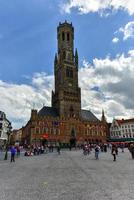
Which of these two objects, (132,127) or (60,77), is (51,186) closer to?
(60,77)

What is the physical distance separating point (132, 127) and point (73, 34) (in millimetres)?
54411

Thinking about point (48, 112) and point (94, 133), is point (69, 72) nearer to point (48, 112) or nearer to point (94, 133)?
point (48, 112)

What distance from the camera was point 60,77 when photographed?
108562 mm

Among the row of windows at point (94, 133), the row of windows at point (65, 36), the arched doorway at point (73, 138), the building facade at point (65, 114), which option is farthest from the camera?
the row of windows at point (65, 36)

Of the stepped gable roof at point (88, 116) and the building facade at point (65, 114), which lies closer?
the building facade at point (65, 114)

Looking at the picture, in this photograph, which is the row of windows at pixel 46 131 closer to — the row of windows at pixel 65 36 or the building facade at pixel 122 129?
the building facade at pixel 122 129

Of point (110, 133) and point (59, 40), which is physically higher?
point (59, 40)

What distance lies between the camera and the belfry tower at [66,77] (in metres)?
102

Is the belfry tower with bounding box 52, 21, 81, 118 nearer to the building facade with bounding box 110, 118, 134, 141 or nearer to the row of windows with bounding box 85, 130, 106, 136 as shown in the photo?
the row of windows with bounding box 85, 130, 106, 136

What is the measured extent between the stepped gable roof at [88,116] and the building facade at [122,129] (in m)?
18.4

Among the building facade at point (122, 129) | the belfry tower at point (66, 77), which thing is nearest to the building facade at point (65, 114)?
the belfry tower at point (66, 77)

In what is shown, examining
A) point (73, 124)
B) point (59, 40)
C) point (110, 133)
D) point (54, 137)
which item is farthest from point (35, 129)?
point (110, 133)

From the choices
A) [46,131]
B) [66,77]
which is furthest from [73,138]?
[66,77]

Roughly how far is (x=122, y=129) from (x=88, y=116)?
23789 millimetres
